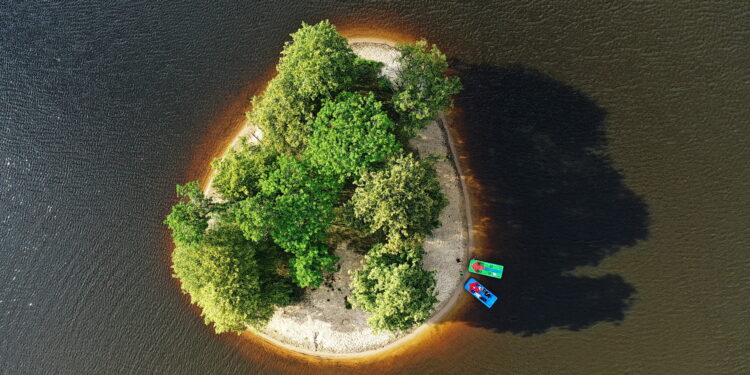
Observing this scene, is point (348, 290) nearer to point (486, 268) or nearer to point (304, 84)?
point (486, 268)

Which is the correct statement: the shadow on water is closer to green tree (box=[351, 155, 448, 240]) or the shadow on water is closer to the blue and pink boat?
the blue and pink boat

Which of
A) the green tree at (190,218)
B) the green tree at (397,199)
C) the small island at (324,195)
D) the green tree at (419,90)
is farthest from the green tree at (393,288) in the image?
the green tree at (190,218)

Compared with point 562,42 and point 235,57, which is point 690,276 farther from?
point 235,57

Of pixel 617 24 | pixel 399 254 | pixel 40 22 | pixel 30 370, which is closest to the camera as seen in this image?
pixel 399 254

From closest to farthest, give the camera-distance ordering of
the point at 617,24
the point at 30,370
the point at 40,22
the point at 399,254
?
the point at 399,254 → the point at 617,24 → the point at 30,370 → the point at 40,22

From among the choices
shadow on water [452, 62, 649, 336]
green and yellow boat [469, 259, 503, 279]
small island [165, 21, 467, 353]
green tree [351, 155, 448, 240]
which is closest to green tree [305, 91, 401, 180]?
small island [165, 21, 467, 353]

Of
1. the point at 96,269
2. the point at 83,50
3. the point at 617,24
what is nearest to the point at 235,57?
the point at 83,50

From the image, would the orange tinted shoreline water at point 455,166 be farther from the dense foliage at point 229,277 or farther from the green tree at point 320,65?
the green tree at point 320,65
